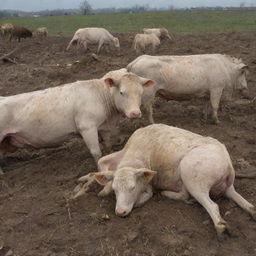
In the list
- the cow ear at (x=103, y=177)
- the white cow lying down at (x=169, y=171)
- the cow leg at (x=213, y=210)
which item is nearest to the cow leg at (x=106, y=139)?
the white cow lying down at (x=169, y=171)

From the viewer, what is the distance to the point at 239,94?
1186 cm

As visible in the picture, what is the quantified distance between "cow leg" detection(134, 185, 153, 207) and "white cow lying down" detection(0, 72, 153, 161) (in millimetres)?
1489

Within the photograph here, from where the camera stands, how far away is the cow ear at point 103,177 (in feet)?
19.0

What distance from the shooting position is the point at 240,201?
18.3 feet

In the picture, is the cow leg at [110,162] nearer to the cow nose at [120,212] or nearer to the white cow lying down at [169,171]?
the white cow lying down at [169,171]

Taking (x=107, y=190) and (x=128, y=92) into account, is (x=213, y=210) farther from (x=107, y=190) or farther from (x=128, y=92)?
(x=128, y=92)

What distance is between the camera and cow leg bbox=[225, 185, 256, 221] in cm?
540

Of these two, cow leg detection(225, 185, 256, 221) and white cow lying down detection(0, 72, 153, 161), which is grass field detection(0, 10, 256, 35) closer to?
white cow lying down detection(0, 72, 153, 161)

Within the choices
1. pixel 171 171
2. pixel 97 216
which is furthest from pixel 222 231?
pixel 97 216

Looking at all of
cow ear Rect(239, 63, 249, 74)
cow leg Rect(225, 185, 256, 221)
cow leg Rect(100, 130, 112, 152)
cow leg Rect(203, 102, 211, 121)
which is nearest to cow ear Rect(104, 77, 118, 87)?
cow leg Rect(100, 130, 112, 152)

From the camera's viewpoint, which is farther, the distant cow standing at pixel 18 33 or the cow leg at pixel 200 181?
the distant cow standing at pixel 18 33

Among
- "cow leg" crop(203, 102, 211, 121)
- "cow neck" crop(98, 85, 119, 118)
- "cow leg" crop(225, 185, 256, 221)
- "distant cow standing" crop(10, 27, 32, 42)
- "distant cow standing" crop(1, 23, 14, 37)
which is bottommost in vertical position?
"distant cow standing" crop(1, 23, 14, 37)

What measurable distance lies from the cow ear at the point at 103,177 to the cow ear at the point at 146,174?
0.41 metres

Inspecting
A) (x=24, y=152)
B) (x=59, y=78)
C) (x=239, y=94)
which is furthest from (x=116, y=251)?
(x=59, y=78)
